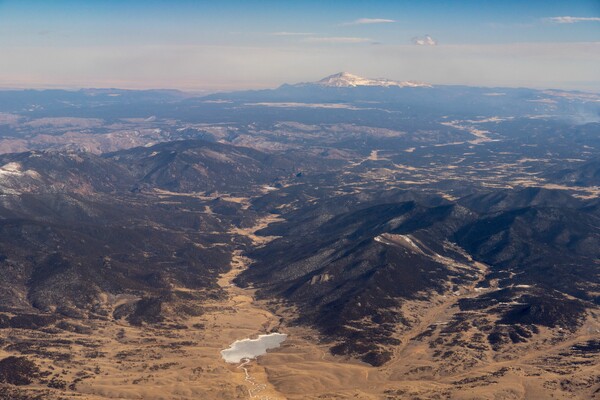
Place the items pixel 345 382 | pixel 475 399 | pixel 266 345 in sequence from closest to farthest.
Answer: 1. pixel 475 399
2. pixel 345 382
3. pixel 266 345

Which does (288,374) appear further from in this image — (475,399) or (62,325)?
(62,325)

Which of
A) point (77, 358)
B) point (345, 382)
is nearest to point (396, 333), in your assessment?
point (345, 382)

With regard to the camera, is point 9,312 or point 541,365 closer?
point 541,365

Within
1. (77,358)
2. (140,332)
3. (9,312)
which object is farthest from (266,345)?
(9,312)

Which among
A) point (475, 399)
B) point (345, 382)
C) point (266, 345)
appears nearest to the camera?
point (475, 399)

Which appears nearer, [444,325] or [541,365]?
[541,365]

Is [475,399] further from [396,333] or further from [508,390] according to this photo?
[396,333]
